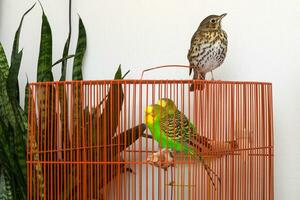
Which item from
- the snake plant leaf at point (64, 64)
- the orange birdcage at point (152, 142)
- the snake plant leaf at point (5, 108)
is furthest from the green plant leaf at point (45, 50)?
the orange birdcage at point (152, 142)

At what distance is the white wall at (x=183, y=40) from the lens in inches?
67.4

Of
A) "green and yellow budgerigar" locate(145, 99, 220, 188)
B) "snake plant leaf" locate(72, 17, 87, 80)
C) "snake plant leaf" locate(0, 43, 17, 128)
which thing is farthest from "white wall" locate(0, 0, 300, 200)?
"green and yellow budgerigar" locate(145, 99, 220, 188)

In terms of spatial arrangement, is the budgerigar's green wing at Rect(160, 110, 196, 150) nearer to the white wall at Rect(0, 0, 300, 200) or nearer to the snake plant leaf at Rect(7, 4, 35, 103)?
the white wall at Rect(0, 0, 300, 200)

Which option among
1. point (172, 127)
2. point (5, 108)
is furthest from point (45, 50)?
point (172, 127)

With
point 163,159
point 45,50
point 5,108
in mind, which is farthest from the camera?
point 45,50

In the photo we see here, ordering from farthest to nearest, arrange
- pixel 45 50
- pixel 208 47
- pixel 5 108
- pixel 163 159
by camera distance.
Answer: pixel 45 50
pixel 5 108
pixel 208 47
pixel 163 159

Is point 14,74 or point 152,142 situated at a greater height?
point 14,74

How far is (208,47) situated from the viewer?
157cm

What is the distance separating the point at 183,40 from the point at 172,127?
619mm

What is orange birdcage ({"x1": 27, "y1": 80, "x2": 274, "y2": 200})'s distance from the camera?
1.38 metres

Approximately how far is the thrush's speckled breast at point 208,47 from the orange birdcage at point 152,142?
13cm

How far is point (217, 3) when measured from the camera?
1837 mm

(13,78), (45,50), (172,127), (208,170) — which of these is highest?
(45,50)

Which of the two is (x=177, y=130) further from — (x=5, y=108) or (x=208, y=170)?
(x=5, y=108)
